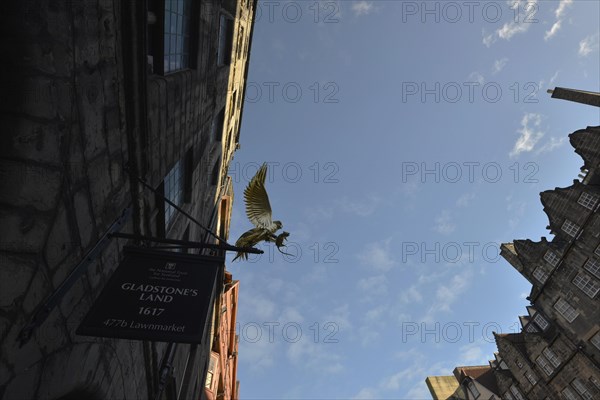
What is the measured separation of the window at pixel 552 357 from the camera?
25155 mm

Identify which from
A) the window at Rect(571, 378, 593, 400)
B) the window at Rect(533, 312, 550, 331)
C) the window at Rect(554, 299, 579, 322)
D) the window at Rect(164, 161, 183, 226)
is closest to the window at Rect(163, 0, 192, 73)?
the window at Rect(164, 161, 183, 226)

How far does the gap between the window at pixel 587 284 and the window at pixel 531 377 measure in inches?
315

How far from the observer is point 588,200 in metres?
26.0

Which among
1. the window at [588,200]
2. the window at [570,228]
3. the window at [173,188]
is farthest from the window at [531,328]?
the window at [173,188]

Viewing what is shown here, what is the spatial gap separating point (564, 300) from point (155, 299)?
102ft

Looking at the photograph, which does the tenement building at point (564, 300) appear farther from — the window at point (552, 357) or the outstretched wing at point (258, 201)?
the outstretched wing at point (258, 201)

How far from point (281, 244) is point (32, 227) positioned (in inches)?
189

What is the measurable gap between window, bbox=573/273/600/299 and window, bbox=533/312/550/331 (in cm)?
429

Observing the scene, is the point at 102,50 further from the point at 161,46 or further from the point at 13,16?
the point at 161,46

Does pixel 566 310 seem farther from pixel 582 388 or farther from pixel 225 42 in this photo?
pixel 225 42

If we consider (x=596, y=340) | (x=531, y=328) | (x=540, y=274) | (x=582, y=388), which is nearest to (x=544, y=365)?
(x=531, y=328)

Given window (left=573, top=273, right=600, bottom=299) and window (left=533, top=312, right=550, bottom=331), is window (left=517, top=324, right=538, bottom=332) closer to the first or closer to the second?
window (left=533, top=312, right=550, bottom=331)

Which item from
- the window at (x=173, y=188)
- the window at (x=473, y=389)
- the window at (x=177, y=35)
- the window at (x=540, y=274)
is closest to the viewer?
the window at (x=177, y=35)

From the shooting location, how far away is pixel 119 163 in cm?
537
